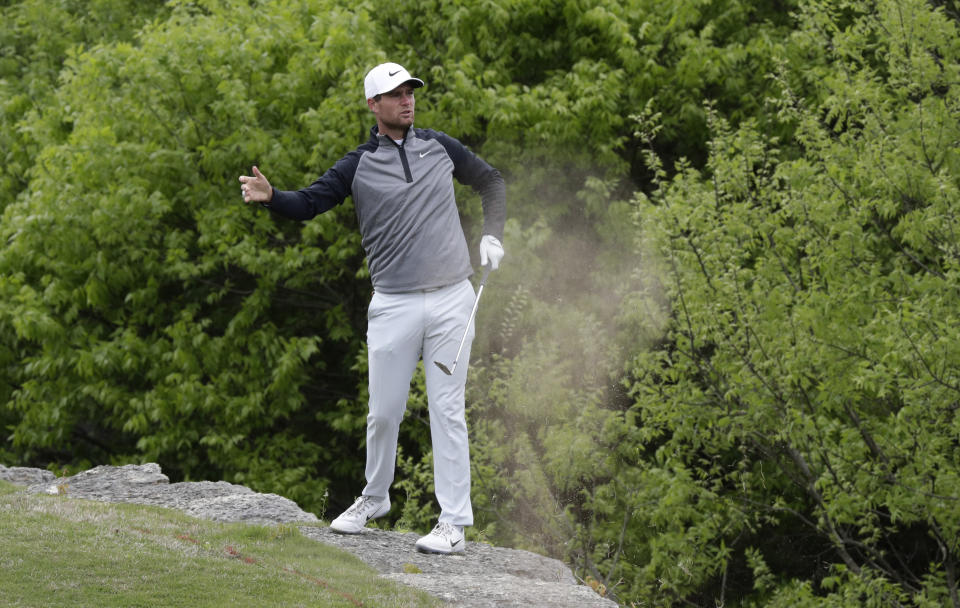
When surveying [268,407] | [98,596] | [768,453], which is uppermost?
[98,596]

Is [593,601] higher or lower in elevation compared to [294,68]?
lower

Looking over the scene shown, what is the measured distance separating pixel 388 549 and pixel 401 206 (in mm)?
1758

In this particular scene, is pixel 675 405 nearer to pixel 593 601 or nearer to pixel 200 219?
pixel 593 601

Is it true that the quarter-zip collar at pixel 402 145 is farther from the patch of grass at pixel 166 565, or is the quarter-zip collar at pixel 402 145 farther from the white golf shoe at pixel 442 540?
the patch of grass at pixel 166 565

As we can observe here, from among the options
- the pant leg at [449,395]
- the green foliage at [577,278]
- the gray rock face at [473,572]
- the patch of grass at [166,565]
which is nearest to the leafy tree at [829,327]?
the green foliage at [577,278]

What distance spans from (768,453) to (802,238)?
2.13 meters

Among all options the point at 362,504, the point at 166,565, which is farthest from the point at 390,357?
the point at 166,565

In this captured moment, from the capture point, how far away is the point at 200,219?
570 inches

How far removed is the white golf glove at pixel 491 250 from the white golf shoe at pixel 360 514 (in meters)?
1.37

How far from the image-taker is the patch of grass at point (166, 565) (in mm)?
4648

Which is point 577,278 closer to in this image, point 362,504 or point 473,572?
point 362,504

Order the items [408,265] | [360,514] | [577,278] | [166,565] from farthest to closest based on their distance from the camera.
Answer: [577,278] < [360,514] < [408,265] < [166,565]

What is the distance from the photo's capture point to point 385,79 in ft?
18.6

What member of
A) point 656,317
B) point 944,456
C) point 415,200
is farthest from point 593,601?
point 656,317
